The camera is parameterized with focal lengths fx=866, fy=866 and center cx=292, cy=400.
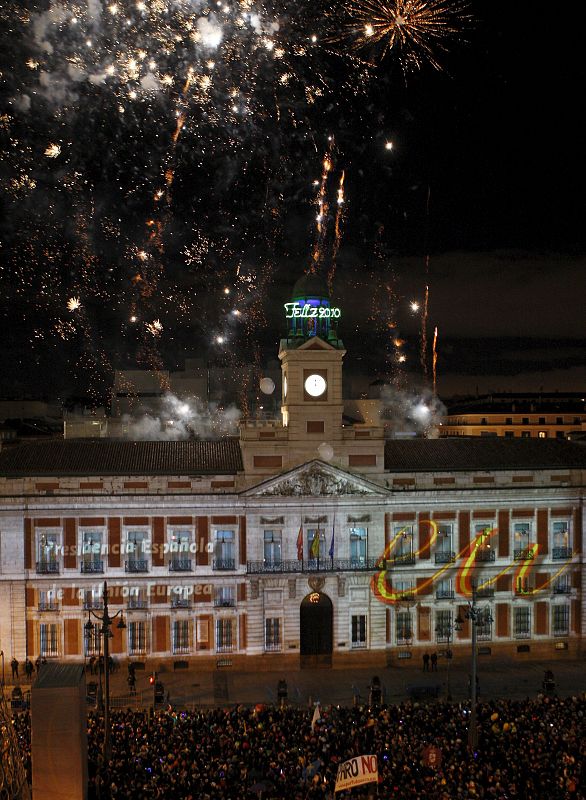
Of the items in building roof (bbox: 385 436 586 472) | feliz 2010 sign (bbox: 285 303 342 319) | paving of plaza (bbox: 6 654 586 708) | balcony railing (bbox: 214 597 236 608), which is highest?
feliz 2010 sign (bbox: 285 303 342 319)

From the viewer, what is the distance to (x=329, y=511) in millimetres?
49219

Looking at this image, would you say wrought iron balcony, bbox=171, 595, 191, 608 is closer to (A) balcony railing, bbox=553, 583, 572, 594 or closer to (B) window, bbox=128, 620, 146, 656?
(B) window, bbox=128, 620, 146, 656

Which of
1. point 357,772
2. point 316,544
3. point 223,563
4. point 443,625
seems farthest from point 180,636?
point 357,772

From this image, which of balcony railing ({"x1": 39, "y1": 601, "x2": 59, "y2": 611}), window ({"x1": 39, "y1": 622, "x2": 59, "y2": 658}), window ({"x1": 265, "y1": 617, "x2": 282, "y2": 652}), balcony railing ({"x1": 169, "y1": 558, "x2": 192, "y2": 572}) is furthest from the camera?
window ({"x1": 265, "y1": 617, "x2": 282, "y2": 652})

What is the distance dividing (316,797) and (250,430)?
26.2 m

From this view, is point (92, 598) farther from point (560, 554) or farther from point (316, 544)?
point (560, 554)

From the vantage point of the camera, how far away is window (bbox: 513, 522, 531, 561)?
50844 mm

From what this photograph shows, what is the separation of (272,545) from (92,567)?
996 cm

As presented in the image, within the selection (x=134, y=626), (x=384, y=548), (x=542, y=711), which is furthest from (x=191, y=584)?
(x=542, y=711)

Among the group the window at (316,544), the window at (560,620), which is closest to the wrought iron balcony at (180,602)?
the window at (316,544)

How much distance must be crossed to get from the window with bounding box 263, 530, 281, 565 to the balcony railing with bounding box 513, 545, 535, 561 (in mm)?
13962

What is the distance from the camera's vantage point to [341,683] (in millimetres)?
44812

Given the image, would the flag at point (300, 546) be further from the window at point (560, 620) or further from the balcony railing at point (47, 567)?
the window at point (560, 620)

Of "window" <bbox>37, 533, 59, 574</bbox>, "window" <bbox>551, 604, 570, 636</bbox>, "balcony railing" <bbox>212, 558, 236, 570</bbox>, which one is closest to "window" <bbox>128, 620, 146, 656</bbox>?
"balcony railing" <bbox>212, 558, 236, 570</bbox>
